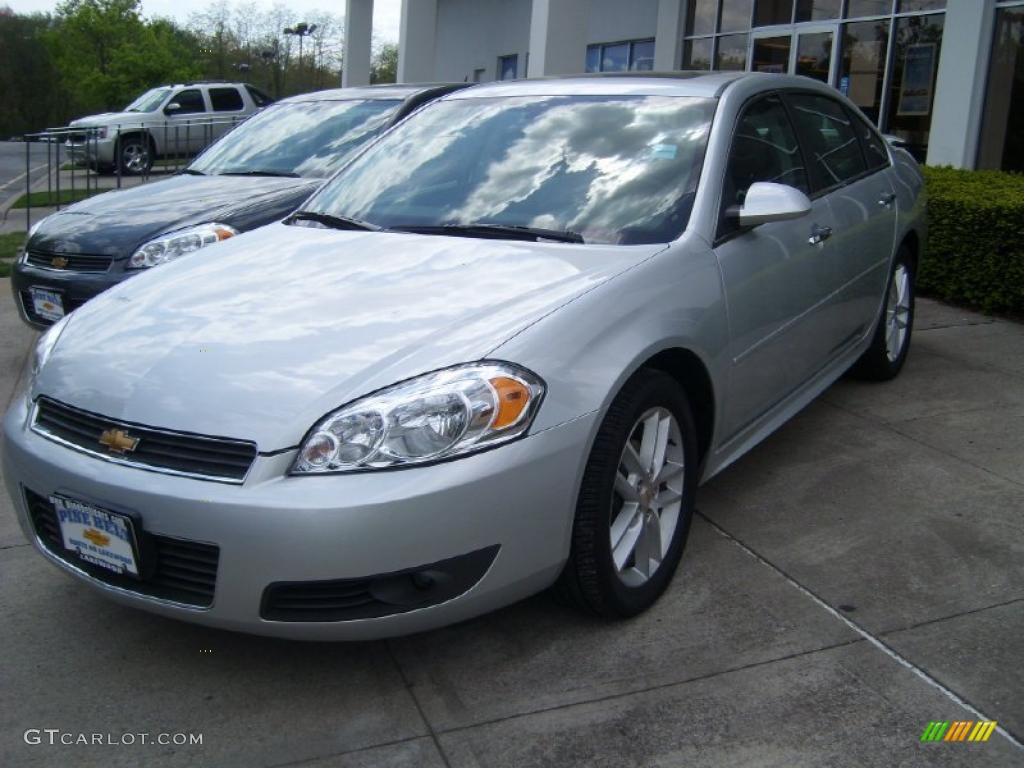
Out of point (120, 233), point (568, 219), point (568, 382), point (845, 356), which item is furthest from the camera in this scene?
point (120, 233)

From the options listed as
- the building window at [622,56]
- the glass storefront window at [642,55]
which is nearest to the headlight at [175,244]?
the building window at [622,56]

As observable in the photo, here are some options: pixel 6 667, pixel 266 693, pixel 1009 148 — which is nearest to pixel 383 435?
pixel 266 693

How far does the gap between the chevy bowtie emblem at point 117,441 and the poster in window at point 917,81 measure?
1194cm

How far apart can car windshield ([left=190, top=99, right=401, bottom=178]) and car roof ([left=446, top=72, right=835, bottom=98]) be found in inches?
101

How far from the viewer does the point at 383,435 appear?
2650mm

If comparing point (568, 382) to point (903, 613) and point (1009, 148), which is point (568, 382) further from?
point (1009, 148)

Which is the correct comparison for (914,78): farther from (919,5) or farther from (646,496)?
(646,496)

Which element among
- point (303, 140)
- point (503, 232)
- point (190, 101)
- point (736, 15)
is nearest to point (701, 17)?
point (736, 15)

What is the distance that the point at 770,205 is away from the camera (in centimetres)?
357

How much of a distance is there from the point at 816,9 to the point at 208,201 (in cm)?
1062

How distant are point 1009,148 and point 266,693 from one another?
1071cm

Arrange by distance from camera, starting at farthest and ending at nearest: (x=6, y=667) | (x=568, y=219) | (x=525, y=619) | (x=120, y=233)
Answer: (x=120, y=233), (x=568, y=219), (x=525, y=619), (x=6, y=667)

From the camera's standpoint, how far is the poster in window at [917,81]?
12570mm

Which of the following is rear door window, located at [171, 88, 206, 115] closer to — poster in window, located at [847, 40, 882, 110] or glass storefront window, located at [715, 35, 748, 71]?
A: glass storefront window, located at [715, 35, 748, 71]
